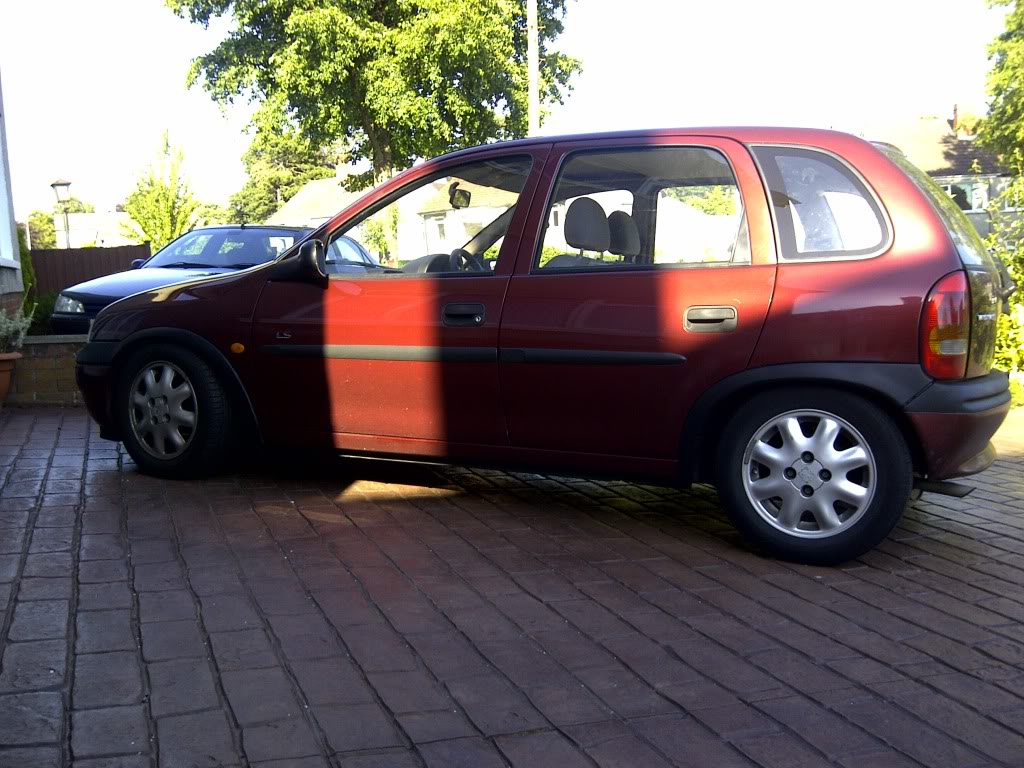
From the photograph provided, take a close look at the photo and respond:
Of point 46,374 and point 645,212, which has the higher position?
point 645,212

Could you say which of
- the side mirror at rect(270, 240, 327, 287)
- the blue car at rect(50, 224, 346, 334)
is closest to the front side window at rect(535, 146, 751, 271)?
the side mirror at rect(270, 240, 327, 287)

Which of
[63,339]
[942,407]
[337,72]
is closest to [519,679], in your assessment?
[942,407]

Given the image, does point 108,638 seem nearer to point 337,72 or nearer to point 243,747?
point 243,747

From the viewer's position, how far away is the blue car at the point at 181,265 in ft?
33.7

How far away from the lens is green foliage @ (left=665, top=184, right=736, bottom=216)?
15.4ft

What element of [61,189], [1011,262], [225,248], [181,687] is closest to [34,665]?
[181,687]

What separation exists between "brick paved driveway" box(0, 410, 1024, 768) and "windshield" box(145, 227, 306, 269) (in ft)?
19.5

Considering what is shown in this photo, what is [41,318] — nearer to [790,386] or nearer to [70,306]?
[70,306]

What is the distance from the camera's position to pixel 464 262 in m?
5.23

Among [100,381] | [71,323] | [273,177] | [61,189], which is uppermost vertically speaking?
[273,177]

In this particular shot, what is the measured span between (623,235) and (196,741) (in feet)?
9.73

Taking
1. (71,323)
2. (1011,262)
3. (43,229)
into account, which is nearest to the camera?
(1011,262)

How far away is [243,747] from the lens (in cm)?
283

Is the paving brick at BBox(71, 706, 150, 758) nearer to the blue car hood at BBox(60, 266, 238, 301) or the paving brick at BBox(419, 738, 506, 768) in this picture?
the paving brick at BBox(419, 738, 506, 768)
